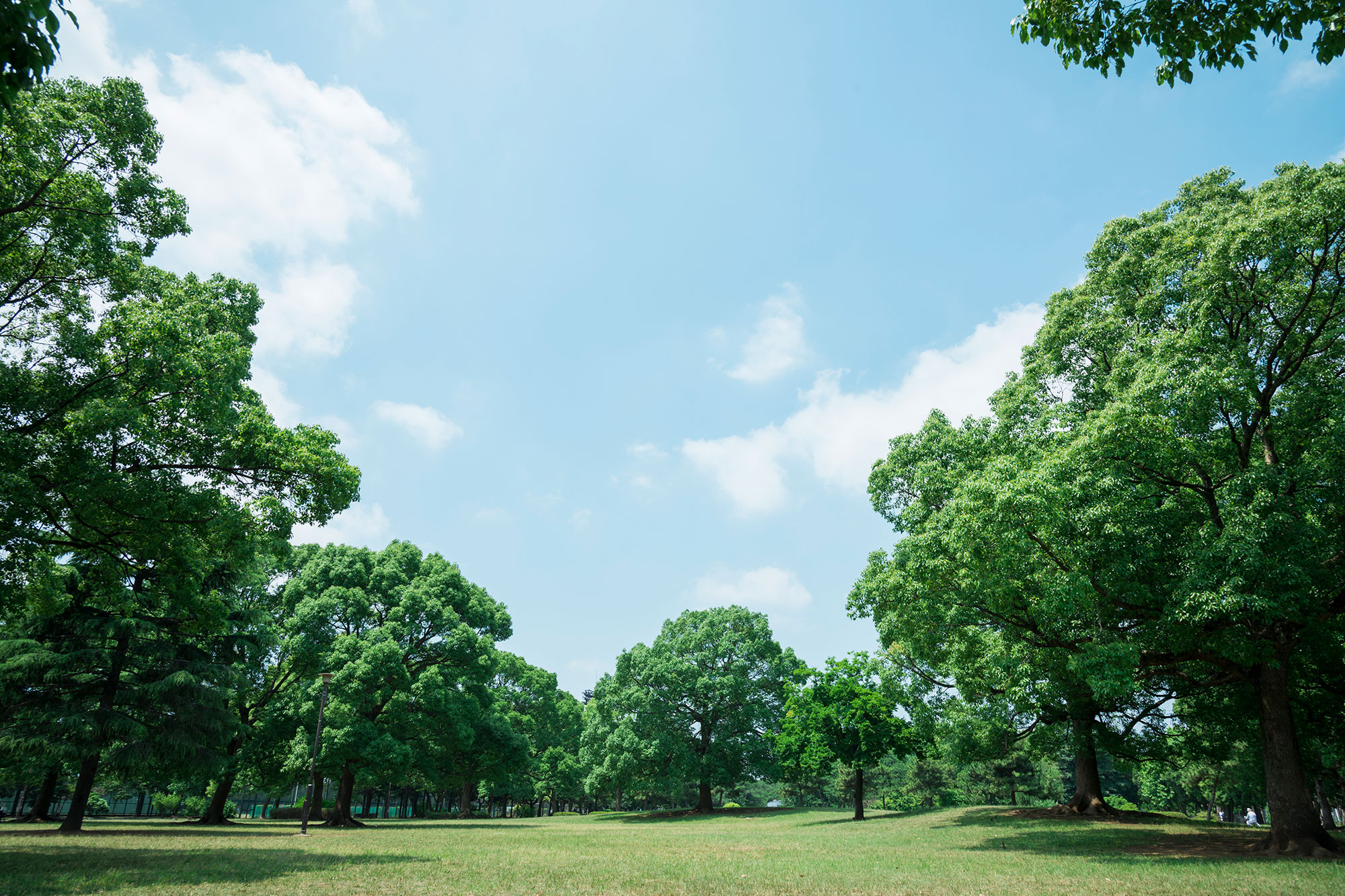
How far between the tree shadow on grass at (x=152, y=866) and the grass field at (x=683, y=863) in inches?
2.1

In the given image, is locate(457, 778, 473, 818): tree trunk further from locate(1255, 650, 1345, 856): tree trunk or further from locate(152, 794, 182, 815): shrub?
locate(1255, 650, 1345, 856): tree trunk

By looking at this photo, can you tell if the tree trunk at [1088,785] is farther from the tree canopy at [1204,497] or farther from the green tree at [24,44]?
the green tree at [24,44]

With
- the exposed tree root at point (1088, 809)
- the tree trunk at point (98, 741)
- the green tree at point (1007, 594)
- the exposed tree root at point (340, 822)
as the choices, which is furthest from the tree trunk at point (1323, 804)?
the tree trunk at point (98, 741)

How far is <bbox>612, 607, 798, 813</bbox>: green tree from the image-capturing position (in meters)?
47.1

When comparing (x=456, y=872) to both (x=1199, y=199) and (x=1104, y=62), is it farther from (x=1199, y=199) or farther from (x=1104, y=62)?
(x=1199, y=199)

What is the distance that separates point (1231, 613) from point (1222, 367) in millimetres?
5247

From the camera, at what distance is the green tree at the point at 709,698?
154 ft

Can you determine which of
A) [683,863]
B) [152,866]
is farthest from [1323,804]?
[152,866]

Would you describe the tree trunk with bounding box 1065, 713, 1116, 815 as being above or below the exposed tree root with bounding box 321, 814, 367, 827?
above

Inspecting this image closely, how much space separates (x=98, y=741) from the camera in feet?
76.9

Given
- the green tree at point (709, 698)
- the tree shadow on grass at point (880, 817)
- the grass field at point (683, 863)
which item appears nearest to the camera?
the grass field at point (683, 863)

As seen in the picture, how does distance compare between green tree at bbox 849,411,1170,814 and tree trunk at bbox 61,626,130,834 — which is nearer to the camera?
green tree at bbox 849,411,1170,814

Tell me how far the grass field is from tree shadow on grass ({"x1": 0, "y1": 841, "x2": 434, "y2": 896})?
54 millimetres

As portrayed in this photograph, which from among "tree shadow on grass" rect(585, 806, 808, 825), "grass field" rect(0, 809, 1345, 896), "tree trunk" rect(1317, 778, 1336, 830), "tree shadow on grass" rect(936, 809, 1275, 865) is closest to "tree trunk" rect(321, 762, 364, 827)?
"grass field" rect(0, 809, 1345, 896)
